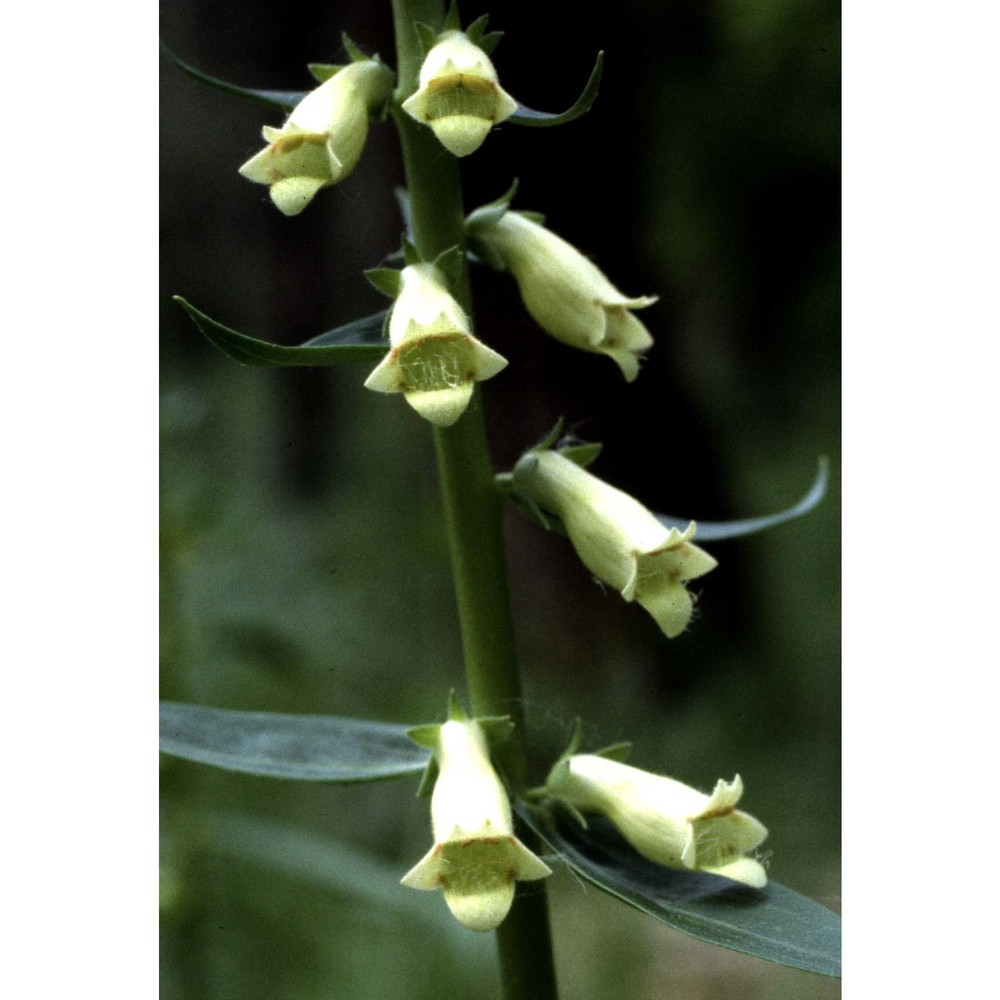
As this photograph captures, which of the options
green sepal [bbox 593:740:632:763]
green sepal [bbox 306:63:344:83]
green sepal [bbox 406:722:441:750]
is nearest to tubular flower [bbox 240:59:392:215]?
green sepal [bbox 306:63:344:83]

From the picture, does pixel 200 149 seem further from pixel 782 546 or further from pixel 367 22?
pixel 782 546

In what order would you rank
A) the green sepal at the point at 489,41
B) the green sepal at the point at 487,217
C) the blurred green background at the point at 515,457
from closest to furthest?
the green sepal at the point at 489,41, the green sepal at the point at 487,217, the blurred green background at the point at 515,457

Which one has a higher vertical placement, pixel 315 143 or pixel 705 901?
pixel 315 143

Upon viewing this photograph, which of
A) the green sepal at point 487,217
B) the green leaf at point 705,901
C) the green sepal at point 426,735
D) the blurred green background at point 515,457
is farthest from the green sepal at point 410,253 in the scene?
the blurred green background at point 515,457

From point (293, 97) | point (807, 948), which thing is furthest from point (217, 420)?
point (807, 948)

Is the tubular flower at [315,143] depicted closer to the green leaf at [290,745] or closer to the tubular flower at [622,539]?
the tubular flower at [622,539]

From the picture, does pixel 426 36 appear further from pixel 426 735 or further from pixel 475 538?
pixel 426 735

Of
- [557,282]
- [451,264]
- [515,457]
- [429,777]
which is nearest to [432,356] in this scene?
[451,264]
